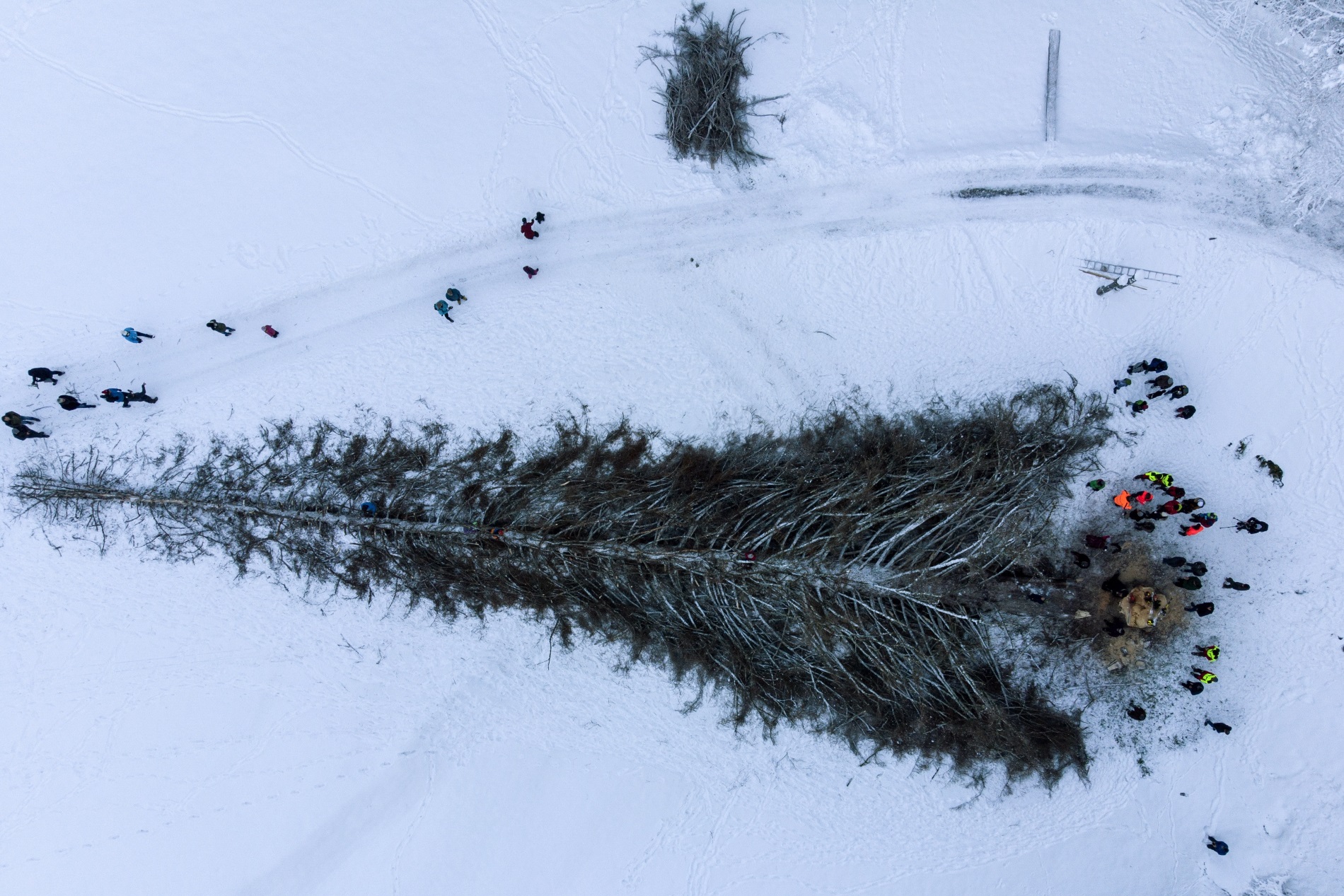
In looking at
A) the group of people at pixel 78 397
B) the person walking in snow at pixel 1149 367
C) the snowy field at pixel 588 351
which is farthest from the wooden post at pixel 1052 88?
the group of people at pixel 78 397

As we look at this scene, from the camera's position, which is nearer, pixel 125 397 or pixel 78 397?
pixel 125 397

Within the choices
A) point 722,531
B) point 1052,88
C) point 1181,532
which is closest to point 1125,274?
point 1052,88

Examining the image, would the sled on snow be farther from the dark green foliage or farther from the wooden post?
the dark green foliage

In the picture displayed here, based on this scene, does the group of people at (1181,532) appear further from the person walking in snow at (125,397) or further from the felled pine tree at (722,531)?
the person walking in snow at (125,397)

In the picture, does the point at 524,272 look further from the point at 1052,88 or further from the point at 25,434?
the point at 1052,88

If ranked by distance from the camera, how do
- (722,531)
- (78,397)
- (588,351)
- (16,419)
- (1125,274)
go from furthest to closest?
1. (78,397)
2. (588,351)
3. (16,419)
4. (1125,274)
5. (722,531)

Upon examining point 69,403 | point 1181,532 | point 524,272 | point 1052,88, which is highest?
point 1052,88

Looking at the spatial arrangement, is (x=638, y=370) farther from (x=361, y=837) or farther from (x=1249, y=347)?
(x=1249, y=347)

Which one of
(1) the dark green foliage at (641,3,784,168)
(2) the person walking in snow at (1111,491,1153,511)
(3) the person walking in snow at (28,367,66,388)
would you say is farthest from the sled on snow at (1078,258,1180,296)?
(3) the person walking in snow at (28,367,66,388)

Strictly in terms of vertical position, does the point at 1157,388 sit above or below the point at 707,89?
below
